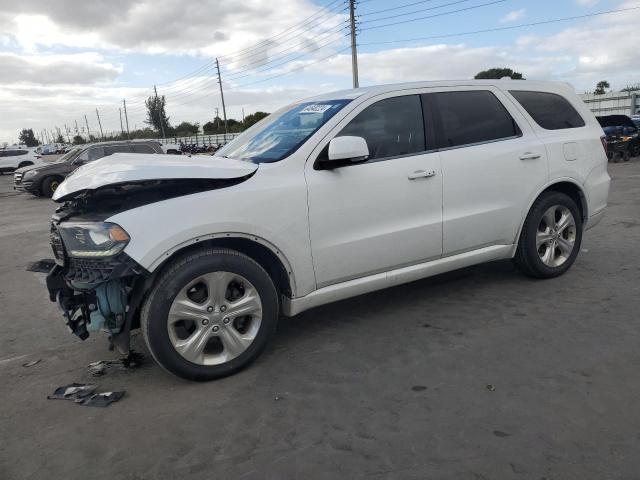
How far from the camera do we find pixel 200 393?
125 inches

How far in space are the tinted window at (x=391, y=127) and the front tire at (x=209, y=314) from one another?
1252 millimetres

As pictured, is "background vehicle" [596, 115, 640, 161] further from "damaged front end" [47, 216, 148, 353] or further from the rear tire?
the rear tire

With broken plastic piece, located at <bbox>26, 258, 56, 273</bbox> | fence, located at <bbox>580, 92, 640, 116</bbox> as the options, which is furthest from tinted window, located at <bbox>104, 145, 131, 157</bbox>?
fence, located at <bbox>580, 92, 640, 116</bbox>

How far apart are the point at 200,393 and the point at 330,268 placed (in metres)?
1.17

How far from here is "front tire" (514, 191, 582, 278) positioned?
4598 mm

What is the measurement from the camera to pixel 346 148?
336 centimetres

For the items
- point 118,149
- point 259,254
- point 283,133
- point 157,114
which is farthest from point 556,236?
point 157,114

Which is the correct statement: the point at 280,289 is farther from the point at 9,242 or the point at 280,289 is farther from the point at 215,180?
the point at 9,242

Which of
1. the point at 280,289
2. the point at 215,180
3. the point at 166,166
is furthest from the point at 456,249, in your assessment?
the point at 166,166

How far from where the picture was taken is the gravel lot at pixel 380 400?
2434 mm

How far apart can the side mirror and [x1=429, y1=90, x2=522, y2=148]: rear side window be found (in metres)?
0.94

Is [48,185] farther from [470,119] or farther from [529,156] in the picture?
[529,156]

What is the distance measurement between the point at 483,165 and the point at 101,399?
3.24 meters

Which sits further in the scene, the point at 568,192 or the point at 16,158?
the point at 16,158
